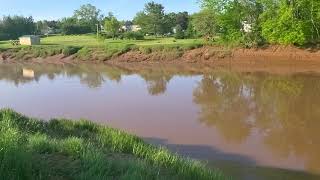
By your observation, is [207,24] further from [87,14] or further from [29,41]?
[87,14]

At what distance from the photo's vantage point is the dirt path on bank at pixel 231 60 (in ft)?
124

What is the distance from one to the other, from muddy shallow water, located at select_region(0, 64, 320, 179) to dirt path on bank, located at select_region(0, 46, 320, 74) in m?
3.30

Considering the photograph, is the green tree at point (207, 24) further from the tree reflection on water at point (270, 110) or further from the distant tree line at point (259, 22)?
the tree reflection on water at point (270, 110)

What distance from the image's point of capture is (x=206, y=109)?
20.5 m

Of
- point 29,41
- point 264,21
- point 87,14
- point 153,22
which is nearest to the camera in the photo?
point 264,21

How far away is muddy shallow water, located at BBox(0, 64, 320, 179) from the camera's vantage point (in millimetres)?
12719

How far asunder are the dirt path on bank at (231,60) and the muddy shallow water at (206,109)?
10.8 feet

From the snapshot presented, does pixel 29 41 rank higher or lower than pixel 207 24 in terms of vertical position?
lower

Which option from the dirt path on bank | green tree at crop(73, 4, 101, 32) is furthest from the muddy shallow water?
green tree at crop(73, 4, 101, 32)

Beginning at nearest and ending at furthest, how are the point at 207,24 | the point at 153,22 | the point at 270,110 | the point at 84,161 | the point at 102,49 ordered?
the point at 84,161, the point at 270,110, the point at 207,24, the point at 102,49, the point at 153,22

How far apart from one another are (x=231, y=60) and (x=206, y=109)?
22463 mm

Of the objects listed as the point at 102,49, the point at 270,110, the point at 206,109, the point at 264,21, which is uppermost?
the point at 264,21

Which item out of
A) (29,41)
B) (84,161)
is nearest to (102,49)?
(29,41)

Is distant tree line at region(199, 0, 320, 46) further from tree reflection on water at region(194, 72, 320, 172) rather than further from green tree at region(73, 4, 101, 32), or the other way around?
green tree at region(73, 4, 101, 32)
